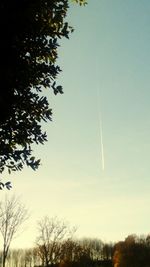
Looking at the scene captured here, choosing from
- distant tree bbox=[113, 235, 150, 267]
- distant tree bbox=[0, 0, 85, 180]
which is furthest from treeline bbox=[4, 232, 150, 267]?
distant tree bbox=[0, 0, 85, 180]

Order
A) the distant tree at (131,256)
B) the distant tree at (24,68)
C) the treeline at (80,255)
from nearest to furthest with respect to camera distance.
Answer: the distant tree at (24,68) < the treeline at (80,255) < the distant tree at (131,256)

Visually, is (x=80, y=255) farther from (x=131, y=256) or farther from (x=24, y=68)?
(x=24, y=68)

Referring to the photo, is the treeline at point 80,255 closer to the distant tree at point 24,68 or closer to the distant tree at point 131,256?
the distant tree at point 131,256

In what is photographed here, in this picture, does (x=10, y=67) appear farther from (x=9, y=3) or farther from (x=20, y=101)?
(x=9, y=3)

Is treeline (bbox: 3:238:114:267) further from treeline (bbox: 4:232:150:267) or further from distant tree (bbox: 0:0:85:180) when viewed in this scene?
distant tree (bbox: 0:0:85:180)

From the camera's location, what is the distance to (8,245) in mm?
41531

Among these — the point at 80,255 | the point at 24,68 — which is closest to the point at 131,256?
the point at 80,255

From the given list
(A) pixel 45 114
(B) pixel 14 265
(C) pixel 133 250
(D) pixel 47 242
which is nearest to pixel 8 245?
(D) pixel 47 242

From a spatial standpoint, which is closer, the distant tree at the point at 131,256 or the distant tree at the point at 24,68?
the distant tree at the point at 24,68

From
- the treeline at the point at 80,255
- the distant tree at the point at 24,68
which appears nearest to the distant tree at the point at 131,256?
the treeline at the point at 80,255

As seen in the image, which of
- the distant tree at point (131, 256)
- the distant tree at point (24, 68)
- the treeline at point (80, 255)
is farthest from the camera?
the distant tree at point (131, 256)

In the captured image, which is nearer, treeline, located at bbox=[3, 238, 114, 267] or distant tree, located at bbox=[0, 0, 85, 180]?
distant tree, located at bbox=[0, 0, 85, 180]

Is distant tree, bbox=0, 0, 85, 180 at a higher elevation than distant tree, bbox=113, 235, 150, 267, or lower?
higher

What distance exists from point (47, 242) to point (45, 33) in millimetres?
57014
